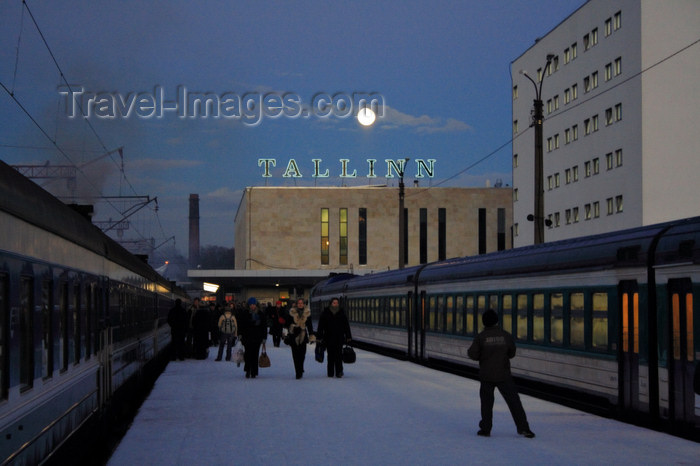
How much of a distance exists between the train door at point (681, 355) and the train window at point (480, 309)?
1025cm

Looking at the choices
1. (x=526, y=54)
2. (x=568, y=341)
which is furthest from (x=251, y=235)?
(x=568, y=341)

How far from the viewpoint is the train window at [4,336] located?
22.4 feet

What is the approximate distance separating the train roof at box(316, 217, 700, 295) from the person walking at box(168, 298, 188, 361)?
24.7 ft

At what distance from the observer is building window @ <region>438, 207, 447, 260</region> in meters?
112

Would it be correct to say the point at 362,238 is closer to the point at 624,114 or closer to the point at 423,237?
the point at 423,237

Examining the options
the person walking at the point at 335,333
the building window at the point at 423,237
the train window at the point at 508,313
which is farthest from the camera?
the building window at the point at 423,237

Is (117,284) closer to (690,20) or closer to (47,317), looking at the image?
(47,317)

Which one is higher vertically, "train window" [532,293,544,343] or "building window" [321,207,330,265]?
"building window" [321,207,330,265]

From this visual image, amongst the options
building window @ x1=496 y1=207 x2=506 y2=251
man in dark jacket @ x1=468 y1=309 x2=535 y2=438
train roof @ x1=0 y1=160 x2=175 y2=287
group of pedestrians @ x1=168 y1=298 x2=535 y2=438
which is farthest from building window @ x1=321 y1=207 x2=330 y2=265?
man in dark jacket @ x1=468 y1=309 x2=535 y2=438

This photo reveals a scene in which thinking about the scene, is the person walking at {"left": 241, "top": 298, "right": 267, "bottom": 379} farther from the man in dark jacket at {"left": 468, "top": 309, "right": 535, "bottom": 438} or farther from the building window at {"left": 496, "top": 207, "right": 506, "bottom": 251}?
the building window at {"left": 496, "top": 207, "right": 506, "bottom": 251}

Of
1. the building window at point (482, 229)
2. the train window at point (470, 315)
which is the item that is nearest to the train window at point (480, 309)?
the train window at point (470, 315)

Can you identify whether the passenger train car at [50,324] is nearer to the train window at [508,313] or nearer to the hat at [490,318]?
the hat at [490,318]

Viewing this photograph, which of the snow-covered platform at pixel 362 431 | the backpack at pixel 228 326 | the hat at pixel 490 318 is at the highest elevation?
the hat at pixel 490 318

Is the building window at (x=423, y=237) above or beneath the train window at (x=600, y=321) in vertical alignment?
above
